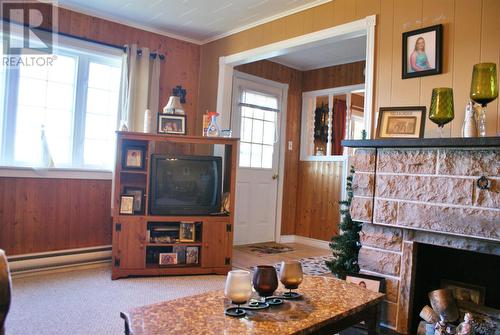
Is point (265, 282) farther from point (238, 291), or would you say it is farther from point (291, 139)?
point (291, 139)

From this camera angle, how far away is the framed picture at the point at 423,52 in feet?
8.04

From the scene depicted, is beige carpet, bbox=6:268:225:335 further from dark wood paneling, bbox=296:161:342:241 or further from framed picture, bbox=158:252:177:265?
dark wood paneling, bbox=296:161:342:241

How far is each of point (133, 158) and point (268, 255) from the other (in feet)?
6.39

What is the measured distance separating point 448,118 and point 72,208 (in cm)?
334

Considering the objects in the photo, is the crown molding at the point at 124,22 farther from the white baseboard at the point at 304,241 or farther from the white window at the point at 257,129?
the white baseboard at the point at 304,241

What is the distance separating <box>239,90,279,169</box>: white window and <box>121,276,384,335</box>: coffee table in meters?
3.48

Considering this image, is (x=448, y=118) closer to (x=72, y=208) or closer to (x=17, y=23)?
(x=72, y=208)

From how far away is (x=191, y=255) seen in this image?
11.9ft

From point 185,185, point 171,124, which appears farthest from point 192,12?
point 185,185

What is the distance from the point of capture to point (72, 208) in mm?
3670

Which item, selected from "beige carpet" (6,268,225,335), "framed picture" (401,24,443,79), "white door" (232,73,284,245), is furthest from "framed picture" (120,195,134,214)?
"framed picture" (401,24,443,79)

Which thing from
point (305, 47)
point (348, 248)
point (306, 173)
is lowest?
point (348, 248)

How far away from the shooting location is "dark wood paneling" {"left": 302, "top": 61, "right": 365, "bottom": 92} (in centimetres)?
482

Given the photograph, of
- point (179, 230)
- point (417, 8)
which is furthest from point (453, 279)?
point (179, 230)
